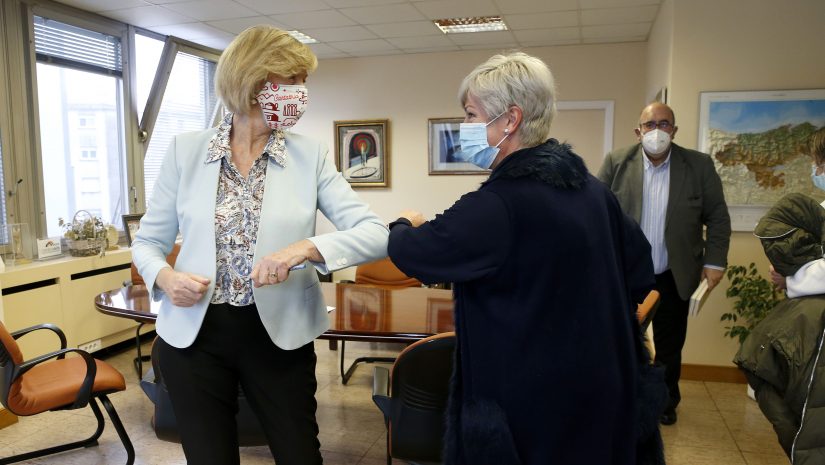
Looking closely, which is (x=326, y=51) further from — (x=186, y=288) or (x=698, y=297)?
(x=186, y=288)

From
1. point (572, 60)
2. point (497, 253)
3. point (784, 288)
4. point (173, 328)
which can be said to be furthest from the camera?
point (572, 60)

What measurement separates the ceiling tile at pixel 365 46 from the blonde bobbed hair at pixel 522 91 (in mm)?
4705

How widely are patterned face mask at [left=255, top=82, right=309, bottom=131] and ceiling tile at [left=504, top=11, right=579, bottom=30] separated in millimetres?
3870

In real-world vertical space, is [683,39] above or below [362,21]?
below

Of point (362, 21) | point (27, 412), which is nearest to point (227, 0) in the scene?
point (362, 21)

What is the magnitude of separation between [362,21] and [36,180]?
9.57ft

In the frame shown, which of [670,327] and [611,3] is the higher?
[611,3]

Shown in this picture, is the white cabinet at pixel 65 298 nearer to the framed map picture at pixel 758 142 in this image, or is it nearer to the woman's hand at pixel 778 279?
the woman's hand at pixel 778 279

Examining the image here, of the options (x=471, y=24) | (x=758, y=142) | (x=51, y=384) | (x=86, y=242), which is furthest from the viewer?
(x=471, y=24)

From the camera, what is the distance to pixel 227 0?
4.30 m

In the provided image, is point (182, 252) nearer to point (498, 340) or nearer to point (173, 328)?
point (173, 328)

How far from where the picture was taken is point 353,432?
10.1 ft

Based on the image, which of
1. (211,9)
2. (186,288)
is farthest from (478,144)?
(211,9)

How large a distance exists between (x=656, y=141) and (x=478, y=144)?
2.15m
